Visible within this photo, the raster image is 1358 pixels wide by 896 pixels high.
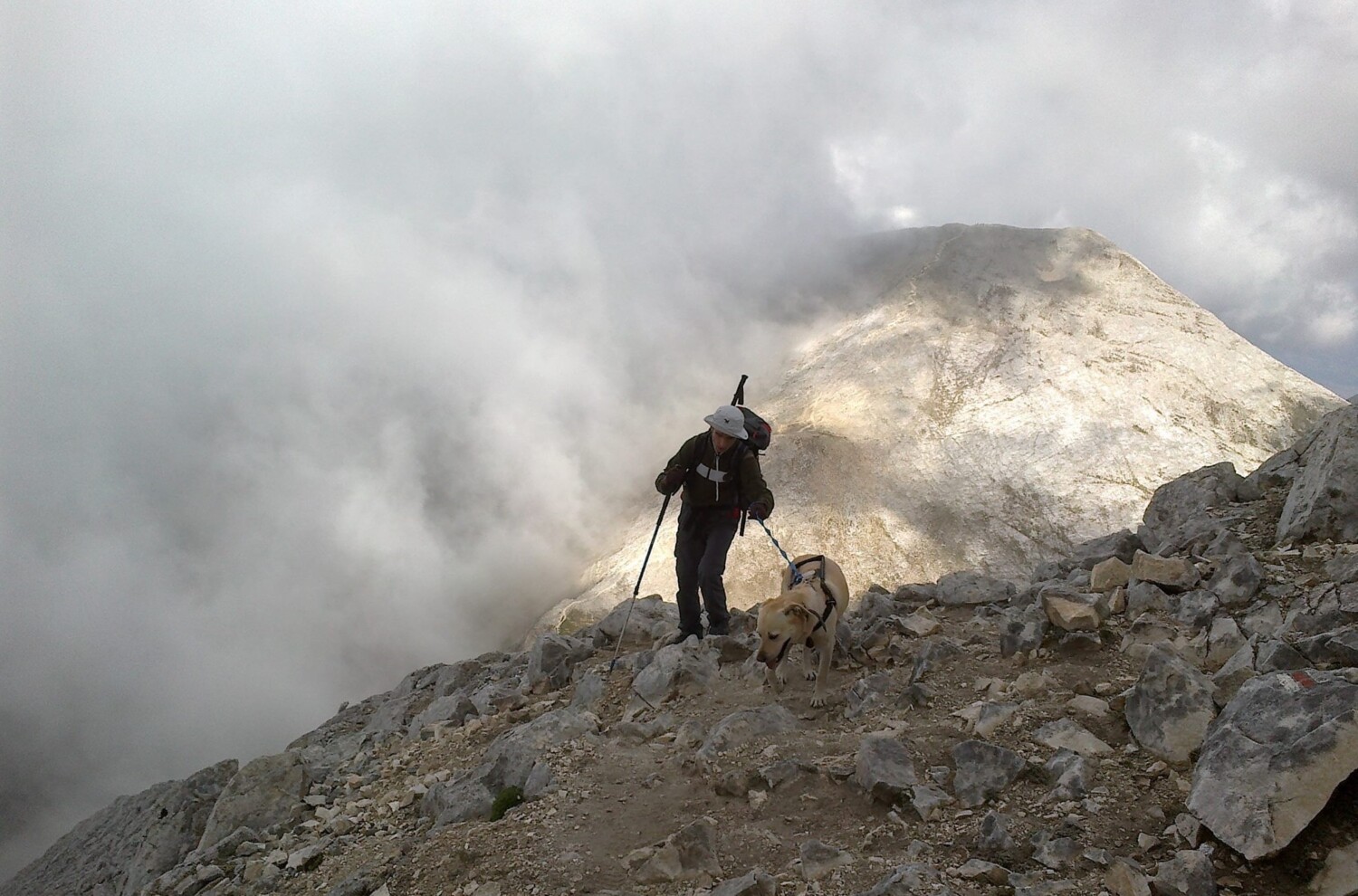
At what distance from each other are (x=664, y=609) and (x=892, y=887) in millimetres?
9237

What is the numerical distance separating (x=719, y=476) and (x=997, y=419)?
62443 mm

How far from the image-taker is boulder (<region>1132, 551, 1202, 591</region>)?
7891mm

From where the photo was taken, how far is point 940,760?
598 centimetres

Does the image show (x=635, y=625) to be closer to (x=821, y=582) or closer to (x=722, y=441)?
(x=722, y=441)

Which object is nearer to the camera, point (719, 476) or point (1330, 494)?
point (1330, 494)

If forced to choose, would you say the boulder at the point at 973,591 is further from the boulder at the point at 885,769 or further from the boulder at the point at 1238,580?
the boulder at the point at 885,769

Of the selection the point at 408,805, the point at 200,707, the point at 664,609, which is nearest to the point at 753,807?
the point at 408,805

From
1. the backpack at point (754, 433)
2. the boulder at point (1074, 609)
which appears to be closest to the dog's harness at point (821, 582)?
the backpack at point (754, 433)

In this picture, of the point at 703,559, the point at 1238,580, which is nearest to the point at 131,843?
the point at 703,559

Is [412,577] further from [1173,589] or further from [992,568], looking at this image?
[1173,589]

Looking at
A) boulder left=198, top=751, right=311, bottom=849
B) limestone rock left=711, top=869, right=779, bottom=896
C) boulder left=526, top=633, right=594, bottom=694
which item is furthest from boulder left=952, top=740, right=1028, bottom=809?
boulder left=198, top=751, right=311, bottom=849

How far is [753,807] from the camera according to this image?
5.94 metres

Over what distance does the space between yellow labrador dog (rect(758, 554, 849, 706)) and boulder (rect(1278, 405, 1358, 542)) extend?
5083 mm

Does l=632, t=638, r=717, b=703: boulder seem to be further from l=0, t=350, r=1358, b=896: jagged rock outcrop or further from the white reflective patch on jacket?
the white reflective patch on jacket
